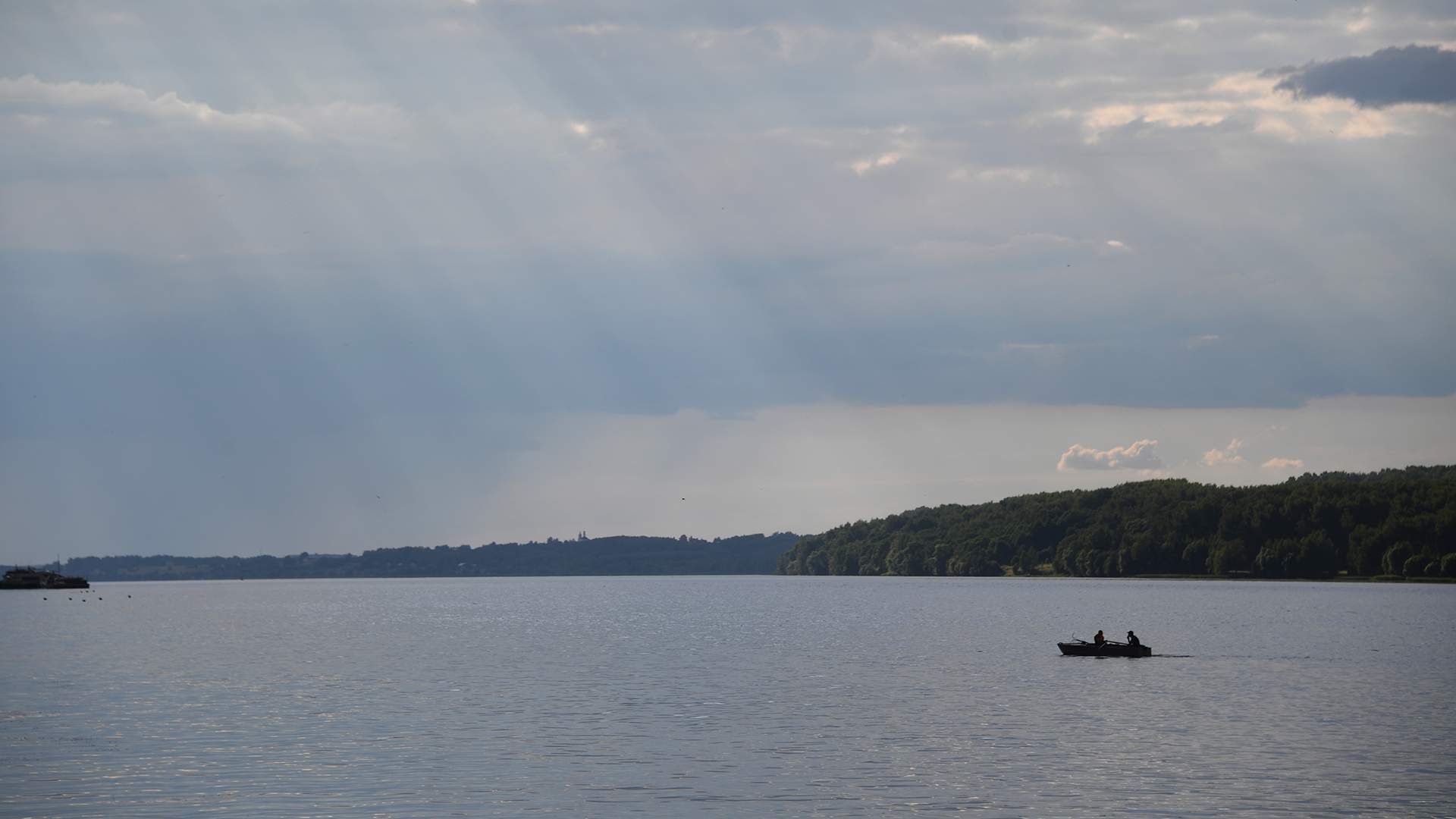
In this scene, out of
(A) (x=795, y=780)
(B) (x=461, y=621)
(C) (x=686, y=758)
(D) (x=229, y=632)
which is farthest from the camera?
(B) (x=461, y=621)

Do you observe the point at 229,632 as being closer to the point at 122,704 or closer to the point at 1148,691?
the point at 122,704

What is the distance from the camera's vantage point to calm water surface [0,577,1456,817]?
51.5 m

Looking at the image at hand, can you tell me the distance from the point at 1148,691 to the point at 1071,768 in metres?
32.4

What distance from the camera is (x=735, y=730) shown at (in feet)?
227

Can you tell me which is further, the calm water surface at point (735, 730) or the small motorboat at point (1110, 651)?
the small motorboat at point (1110, 651)

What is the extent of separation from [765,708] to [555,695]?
13828 mm

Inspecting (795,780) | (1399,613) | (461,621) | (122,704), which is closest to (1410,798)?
(795,780)

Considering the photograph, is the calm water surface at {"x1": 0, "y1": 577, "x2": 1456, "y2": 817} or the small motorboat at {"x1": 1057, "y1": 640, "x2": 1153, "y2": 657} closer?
the calm water surface at {"x1": 0, "y1": 577, "x2": 1456, "y2": 817}

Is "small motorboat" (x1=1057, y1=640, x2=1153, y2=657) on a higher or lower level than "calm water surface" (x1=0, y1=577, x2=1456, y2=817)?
higher

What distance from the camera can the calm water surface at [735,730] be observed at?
5150 cm

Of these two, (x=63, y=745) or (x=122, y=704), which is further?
(x=122, y=704)

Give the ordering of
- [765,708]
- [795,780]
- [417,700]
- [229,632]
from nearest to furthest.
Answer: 1. [795,780]
2. [765,708]
3. [417,700]
4. [229,632]

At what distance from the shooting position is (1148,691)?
286 feet

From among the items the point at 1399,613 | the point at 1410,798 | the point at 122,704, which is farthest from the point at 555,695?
the point at 1399,613
